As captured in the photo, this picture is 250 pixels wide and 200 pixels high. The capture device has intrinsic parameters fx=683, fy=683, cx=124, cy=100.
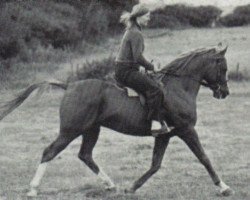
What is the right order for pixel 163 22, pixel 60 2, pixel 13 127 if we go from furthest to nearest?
pixel 163 22, pixel 60 2, pixel 13 127

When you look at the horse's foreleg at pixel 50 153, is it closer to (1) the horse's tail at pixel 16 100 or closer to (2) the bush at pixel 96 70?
(1) the horse's tail at pixel 16 100

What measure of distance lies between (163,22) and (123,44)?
3685cm

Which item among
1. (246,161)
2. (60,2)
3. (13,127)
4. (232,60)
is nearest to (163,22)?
(60,2)

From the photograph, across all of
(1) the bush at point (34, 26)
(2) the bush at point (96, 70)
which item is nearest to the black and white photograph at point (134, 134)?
(2) the bush at point (96, 70)

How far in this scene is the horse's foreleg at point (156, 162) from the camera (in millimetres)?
10266

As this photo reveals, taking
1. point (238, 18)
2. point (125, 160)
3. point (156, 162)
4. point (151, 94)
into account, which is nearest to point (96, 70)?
point (125, 160)

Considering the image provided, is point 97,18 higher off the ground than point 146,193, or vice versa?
point 146,193

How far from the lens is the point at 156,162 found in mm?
10375

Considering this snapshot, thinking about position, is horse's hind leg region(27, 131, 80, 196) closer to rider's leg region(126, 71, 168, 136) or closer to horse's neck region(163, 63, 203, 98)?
rider's leg region(126, 71, 168, 136)

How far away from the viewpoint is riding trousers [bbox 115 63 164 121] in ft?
32.7

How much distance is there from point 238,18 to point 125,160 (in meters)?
32.1

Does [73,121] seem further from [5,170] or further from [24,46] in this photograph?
[24,46]

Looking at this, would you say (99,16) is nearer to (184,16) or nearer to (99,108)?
(184,16)

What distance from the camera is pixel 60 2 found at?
43.2 meters
